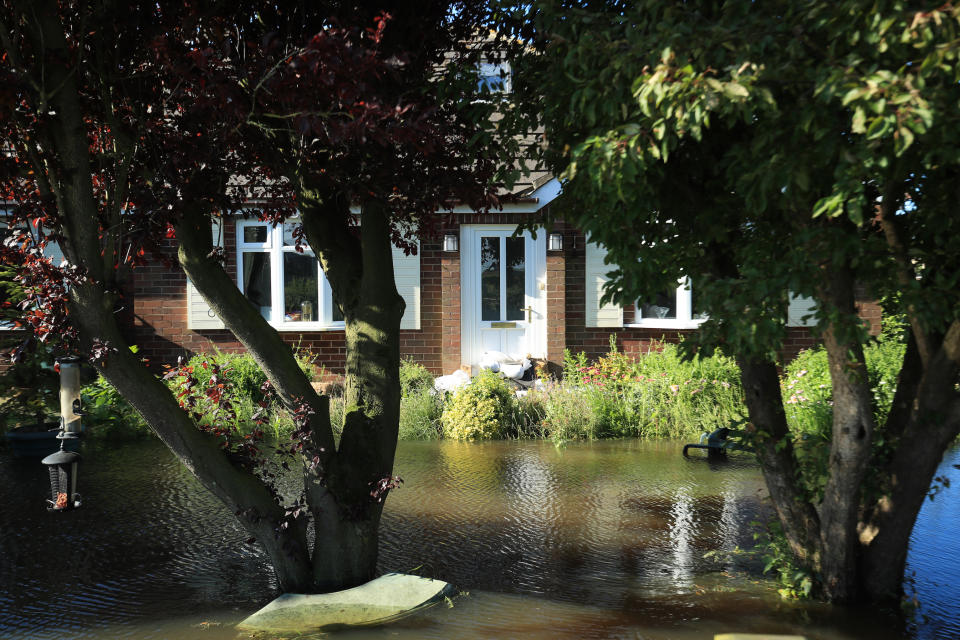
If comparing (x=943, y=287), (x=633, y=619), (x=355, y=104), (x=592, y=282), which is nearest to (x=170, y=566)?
(x=633, y=619)

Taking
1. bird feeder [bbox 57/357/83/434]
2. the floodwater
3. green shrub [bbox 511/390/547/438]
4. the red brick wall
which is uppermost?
the red brick wall

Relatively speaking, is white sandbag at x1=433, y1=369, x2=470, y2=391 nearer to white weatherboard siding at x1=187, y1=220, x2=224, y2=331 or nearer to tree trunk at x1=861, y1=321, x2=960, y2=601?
white weatherboard siding at x1=187, y1=220, x2=224, y2=331

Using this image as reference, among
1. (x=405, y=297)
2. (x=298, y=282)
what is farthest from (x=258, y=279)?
(x=405, y=297)

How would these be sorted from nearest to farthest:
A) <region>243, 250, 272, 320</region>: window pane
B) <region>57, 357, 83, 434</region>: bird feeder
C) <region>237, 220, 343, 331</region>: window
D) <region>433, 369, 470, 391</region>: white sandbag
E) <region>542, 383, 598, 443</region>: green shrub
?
<region>57, 357, 83, 434</region>: bird feeder, <region>542, 383, 598, 443</region>: green shrub, <region>433, 369, 470, 391</region>: white sandbag, <region>237, 220, 343, 331</region>: window, <region>243, 250, 272, 320</region>: window pane

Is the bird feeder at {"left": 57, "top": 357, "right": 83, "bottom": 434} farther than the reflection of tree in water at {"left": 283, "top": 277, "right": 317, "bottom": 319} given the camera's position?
No

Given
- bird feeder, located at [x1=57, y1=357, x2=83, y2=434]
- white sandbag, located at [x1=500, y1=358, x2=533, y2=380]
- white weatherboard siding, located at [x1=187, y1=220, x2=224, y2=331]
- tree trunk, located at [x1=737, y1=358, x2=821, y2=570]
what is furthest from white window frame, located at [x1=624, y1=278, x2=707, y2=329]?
bird feeder, located at [x1=57, y1=357, x2=83, y2=434]

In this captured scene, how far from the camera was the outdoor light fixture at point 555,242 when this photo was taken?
490 inches

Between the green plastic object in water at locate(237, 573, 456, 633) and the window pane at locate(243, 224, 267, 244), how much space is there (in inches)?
369

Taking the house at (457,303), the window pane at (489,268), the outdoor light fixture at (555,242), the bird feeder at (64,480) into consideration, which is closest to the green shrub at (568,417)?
the house at (457,303)

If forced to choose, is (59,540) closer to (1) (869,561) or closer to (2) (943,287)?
(1) (869,561)

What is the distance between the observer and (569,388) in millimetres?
9875

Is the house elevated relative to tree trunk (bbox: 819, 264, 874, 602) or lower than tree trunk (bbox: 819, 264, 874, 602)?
elevated

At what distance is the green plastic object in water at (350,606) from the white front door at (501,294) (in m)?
8.45

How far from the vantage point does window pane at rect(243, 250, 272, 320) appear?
1282 cm
